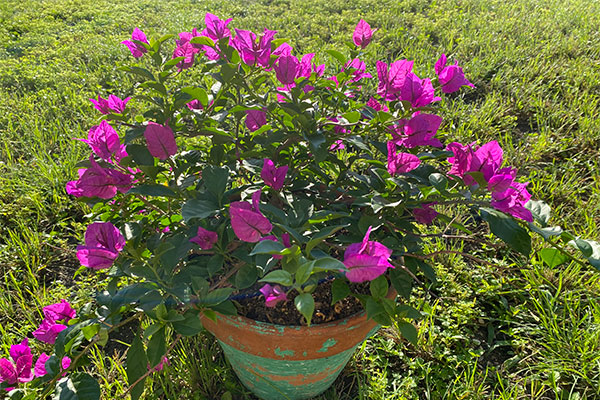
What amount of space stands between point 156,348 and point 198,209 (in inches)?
10.9

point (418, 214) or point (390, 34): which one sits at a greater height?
point (418, 214)

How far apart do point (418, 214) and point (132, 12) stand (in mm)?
5179

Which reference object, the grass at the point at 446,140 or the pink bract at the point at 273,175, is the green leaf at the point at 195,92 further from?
the grass at the point at 446,140

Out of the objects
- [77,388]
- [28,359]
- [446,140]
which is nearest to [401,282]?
[77,388]

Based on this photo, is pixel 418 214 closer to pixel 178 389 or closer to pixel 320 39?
pixel 178 389

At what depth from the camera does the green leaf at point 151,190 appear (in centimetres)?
91

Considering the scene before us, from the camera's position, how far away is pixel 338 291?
96cm

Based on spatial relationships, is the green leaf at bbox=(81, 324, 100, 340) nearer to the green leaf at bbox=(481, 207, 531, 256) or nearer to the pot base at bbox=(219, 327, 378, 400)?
the pot base at bbox=(219, 327, 378, 400)

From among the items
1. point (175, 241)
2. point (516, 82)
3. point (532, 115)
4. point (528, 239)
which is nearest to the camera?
point (528, 239)

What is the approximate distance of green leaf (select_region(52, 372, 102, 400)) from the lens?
81 cm

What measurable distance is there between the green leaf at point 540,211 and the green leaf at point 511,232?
1.8 inches

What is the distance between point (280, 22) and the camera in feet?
15.3

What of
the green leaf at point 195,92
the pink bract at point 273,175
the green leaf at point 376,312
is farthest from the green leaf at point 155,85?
the green leaf at point 376,312

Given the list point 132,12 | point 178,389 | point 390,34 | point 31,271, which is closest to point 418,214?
point 178,389
